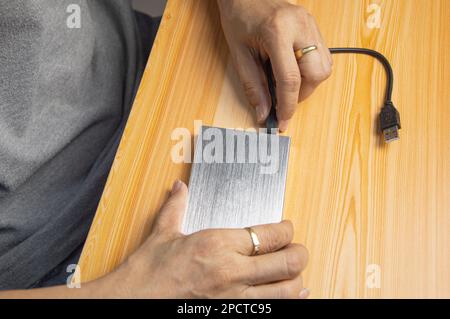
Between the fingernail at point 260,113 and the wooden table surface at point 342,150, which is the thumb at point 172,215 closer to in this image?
the wooden table surface at point 342,150

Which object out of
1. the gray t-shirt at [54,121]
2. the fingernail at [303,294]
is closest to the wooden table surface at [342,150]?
the fingernail at [303,294]

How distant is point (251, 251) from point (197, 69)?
30 centimetres

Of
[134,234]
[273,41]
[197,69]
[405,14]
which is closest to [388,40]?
[405,14]

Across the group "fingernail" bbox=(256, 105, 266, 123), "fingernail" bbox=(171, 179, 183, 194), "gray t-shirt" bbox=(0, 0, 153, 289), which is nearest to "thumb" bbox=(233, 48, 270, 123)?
"fingernail" bbox=(256, 105, 266, 123)

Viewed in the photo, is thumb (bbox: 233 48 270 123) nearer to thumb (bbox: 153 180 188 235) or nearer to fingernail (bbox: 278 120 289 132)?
fingernail (bbox: 278 120 289 132)

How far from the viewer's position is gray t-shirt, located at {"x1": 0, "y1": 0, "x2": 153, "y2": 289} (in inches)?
23.0

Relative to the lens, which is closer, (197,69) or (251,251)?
(251,251)

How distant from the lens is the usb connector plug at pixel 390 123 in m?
0.54

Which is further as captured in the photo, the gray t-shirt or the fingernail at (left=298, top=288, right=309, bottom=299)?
the gray t-shirt

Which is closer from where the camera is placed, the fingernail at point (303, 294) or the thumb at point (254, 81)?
the fingernail at point (303, 294)

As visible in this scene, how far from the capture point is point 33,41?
1.92ft

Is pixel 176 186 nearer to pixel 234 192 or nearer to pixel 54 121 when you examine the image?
pixel 234 192

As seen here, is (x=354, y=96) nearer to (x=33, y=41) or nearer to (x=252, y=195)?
(x=252, y=195)

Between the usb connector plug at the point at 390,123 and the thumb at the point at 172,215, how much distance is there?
0.98ft
